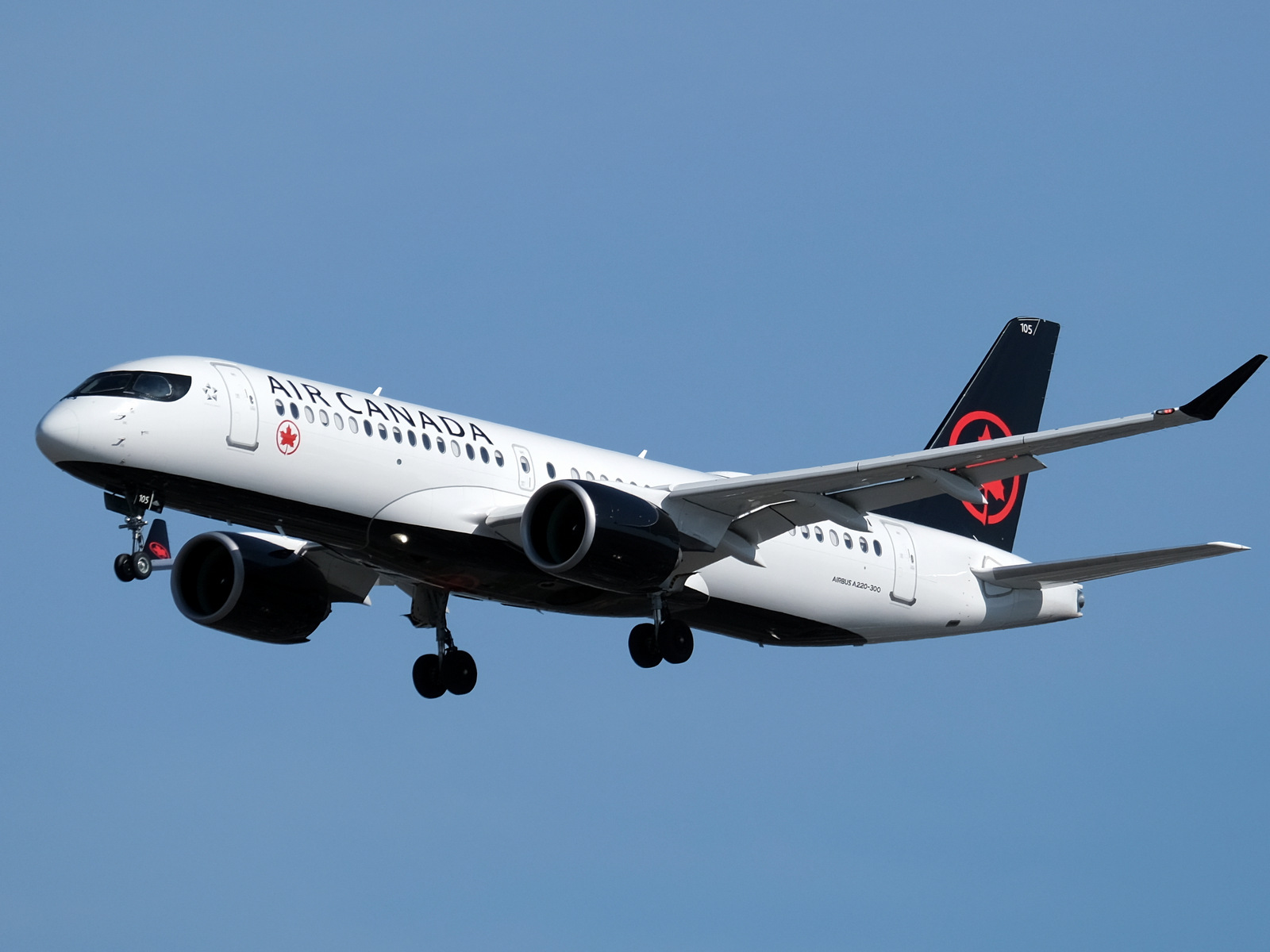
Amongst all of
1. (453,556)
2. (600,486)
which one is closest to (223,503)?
(453,556)

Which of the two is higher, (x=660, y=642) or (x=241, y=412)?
(x=241, y=412)

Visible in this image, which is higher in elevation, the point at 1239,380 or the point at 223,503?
the point at 1239,380

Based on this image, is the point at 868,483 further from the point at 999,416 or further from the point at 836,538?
the point at 999,416

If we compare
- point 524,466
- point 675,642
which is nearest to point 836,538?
point 675,642

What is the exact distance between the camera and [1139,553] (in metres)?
35.7

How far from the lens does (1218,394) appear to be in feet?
93.0

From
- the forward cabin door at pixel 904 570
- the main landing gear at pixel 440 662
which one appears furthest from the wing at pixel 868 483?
the main landing gear at pixel 440 662

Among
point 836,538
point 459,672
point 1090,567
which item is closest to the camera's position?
point 1090,567

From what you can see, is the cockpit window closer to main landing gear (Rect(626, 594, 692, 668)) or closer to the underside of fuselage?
the underside of fuselage

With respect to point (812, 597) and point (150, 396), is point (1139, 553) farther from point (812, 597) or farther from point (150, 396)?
point (150, 396)

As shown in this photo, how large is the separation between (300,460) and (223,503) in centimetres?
158

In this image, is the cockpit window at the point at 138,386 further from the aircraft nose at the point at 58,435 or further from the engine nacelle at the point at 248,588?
the engine nacelle at the point at 248,588

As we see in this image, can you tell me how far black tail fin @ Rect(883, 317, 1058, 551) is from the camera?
42.3 meters

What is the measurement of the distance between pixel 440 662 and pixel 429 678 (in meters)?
0.41
